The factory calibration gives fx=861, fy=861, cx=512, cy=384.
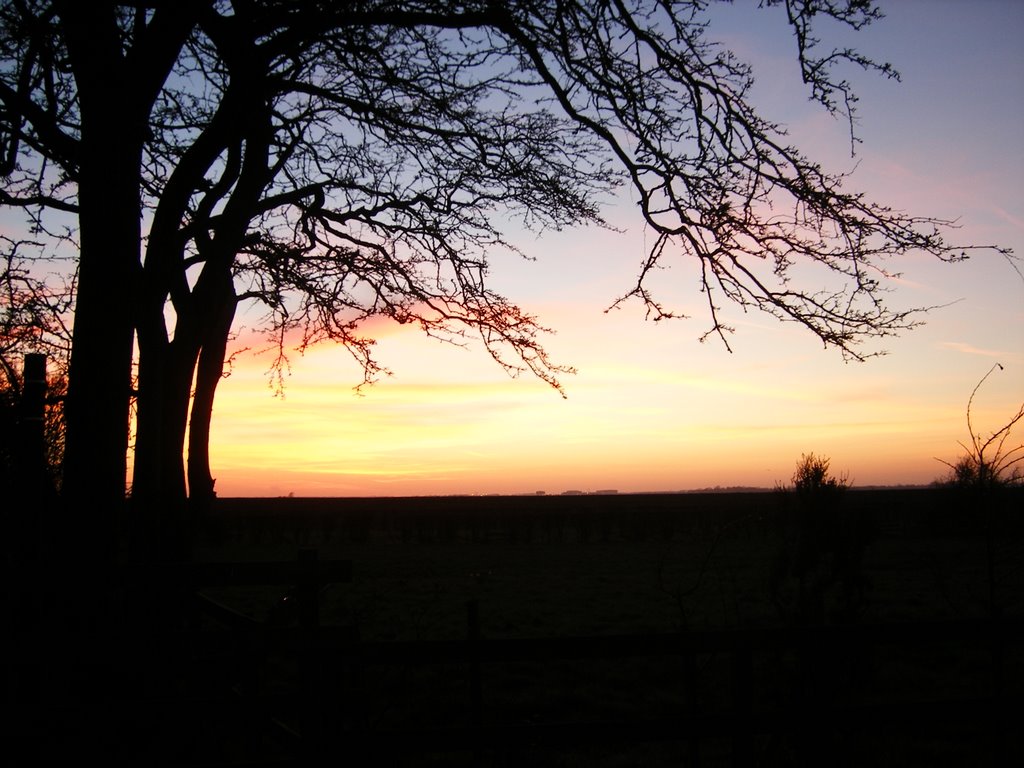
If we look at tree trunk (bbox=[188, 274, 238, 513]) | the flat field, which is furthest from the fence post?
tree trunk (bbox=[188, 274, 238, 513])

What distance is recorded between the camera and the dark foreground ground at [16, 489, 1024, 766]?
3.71 metres

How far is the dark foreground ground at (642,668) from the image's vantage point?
12.2 ft

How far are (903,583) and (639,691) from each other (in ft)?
43.1

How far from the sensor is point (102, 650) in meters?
5.33

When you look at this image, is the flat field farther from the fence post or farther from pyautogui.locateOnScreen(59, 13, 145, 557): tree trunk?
the fence post

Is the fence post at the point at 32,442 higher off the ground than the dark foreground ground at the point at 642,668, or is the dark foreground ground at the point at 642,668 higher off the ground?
the fence post at the point at 32,442

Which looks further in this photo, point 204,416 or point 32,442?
point 204,416

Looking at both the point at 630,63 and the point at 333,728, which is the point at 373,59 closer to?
the point at 630,63

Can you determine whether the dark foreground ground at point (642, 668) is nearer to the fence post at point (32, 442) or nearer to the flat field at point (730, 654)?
the flat field at point (730, 654)

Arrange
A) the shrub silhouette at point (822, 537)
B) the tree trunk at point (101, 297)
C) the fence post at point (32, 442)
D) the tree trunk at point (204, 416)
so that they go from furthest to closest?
the tree trunk at point (204, 416) → the shrub silhouette at point (822, 537) → the fence post at point (32, 442) → the tree trunk at point (101, 297)

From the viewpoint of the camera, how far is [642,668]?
1073 centimetres

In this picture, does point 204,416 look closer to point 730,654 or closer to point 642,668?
point 642,668

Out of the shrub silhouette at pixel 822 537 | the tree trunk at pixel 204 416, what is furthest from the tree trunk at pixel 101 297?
the shrub silhouette at pixel 822 537

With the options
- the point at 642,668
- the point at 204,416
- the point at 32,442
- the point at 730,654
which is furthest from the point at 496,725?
the point at 642,668
